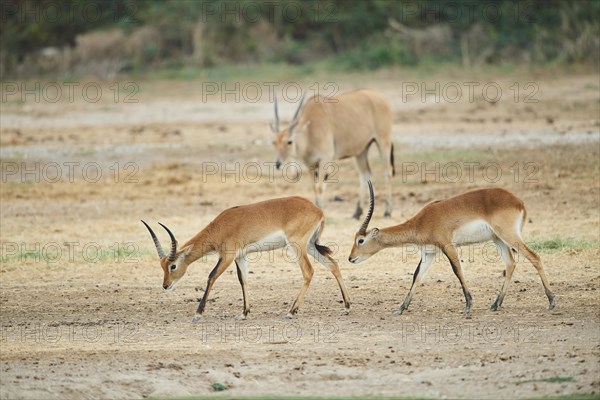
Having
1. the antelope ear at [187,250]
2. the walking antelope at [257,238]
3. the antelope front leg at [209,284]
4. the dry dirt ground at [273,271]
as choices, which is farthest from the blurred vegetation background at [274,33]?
the antelope front leg at [209,284]

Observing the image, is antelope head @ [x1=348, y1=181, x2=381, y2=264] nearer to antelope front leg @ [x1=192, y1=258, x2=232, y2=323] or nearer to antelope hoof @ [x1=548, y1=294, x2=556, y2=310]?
antelope front leg @ [x1=192, y1=258, x2=232, y2=323]

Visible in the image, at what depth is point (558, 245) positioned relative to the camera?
42.2 ft

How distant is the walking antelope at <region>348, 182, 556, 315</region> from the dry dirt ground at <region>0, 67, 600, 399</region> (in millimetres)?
413

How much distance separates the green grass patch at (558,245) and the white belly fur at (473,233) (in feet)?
8.42

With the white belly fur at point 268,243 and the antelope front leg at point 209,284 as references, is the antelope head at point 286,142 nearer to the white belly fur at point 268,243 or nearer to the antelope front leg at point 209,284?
the white belly fur at point 268,243

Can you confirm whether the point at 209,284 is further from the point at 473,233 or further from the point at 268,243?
the point at 473,233

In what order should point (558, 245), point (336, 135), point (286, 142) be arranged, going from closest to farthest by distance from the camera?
point (558, 245) < point (286, 142) < point (336, 135)

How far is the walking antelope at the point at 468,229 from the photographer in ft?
33.6

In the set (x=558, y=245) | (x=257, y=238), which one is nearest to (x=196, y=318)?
(x=257, y=238)

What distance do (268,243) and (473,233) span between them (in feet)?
6.41

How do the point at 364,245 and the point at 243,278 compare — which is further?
the point at 364,245

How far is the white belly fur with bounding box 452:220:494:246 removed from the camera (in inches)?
405

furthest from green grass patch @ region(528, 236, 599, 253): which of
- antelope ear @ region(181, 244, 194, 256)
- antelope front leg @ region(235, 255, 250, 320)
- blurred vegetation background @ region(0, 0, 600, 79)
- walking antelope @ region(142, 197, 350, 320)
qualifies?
blurred vegetation background @ region(0, 0, 600, 79)

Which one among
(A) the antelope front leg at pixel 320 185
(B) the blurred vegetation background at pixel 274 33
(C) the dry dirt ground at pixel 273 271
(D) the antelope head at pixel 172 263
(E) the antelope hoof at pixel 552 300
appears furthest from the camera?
(B) the blurred vegetation background at pixel 274 33
